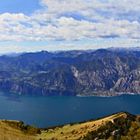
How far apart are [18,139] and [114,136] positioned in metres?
66.8

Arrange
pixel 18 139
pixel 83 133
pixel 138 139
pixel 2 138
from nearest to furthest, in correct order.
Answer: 1. pixel 2 138
2. pixel 18 139
3. pixel 138 139
4. pixel 83 133

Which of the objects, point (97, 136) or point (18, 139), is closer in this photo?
point (18, 139)

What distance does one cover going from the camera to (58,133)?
641ft

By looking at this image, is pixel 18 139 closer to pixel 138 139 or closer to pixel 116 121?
pixel 138 139

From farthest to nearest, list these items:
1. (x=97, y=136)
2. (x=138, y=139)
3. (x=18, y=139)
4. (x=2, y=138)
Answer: (x=97, y=136) < (x=138, y=139) < (x=18, y=139) < (x=2, y=138)

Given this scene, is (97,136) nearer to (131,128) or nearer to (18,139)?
(131,128)

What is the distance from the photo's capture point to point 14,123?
167875mm

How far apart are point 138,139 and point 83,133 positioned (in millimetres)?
35970

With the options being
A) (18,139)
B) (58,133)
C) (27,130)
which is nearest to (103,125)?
(58,133)

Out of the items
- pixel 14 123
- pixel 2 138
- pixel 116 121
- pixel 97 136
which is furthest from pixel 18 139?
pixel 116 121


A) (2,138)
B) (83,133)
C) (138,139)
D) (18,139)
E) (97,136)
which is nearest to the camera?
(2,138)

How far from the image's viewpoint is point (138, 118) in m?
198

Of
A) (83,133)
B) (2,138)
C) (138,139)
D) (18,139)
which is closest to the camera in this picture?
(2,138)

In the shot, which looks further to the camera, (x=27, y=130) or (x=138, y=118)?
(x=138, y=118)
